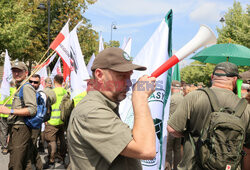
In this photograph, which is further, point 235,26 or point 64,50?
point 235,26

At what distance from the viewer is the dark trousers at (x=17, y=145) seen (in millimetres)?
3943

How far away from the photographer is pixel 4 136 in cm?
733

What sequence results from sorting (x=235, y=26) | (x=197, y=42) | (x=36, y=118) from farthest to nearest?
(x=235, y=26)
(x=36, y=118)
(x=197, y=42)

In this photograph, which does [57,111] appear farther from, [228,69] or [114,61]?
[114,61]

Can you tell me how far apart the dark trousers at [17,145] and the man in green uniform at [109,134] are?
2.74m

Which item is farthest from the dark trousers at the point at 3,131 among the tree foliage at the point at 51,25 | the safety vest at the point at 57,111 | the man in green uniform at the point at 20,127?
the tree foliage at the point at 51,25

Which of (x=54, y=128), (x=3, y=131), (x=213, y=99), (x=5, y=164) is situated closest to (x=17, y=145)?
(x=54, y=128)

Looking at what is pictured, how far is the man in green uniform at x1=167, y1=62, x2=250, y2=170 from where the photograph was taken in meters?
2.64

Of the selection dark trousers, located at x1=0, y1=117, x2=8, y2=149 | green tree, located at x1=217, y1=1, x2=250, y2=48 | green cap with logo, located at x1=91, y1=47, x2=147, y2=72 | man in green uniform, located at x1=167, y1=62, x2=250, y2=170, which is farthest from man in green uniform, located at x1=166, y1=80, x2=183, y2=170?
green tree, located at x1=217, y1=1, x2=250, y2=48

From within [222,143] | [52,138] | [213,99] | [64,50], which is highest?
[64,50]

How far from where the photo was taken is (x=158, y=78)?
3.06 m

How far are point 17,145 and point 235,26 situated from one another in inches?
1040

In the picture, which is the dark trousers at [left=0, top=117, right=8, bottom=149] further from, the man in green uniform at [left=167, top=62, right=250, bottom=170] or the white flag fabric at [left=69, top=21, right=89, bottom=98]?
the man in green uniform at [left=167, top=62, right=250, bottom=170]

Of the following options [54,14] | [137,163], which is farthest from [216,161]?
[54,14]
